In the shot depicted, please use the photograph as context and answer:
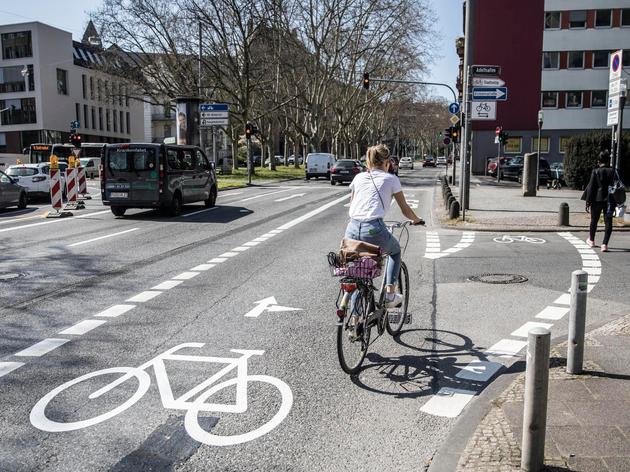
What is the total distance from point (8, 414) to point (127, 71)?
4367 cm

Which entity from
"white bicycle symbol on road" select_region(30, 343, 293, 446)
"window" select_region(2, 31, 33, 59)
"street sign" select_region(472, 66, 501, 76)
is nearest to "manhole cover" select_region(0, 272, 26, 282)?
"white bicycle symbol on road" select_region(30, 343, 293, 446)

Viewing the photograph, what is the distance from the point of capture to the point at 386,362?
5.77m

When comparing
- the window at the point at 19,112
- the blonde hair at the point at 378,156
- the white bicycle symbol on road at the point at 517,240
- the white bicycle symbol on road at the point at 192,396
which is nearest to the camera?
the white bicycle symbol on road at the point at 192,396

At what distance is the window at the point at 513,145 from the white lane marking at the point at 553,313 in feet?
171

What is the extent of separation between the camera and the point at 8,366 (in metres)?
5.58

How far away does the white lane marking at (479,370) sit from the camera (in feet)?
17.7

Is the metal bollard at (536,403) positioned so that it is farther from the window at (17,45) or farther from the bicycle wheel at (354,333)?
the window at (17,45)

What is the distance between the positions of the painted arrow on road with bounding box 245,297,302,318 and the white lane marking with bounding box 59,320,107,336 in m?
1.55

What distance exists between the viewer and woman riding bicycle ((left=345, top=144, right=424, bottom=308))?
583cm

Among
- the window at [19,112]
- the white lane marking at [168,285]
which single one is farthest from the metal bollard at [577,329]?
the window at [19,112]

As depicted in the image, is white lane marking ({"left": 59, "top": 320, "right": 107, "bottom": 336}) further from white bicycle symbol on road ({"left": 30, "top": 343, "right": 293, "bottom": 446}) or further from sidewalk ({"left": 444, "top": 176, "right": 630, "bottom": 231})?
sidewalk ({"left": 444, "top": 176, "right": 630, "bottom": 231})

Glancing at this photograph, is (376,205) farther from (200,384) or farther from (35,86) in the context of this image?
(35,86)

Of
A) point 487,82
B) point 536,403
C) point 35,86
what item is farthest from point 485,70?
point 35,86

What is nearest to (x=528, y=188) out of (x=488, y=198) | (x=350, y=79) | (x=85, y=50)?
(x=488, y=198)
